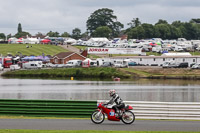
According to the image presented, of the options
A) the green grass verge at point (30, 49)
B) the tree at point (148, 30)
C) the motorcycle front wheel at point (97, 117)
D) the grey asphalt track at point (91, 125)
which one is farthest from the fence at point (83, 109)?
the tree at point (148, 30)

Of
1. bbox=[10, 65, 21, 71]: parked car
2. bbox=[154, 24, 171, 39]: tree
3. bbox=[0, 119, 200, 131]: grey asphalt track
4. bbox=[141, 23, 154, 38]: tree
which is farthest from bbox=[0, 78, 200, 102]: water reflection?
bbox=[154, 24, 171, 39]: tree

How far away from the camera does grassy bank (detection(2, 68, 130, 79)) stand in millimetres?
91750

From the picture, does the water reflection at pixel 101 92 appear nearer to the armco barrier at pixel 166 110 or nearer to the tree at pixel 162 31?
the armco barrier at pixel 166 110

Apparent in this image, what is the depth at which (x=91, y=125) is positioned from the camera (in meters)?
22.8

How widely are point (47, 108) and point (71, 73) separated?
2694 inches

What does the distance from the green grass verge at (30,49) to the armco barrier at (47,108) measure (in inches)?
4030

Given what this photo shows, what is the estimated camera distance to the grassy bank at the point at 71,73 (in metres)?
91.8

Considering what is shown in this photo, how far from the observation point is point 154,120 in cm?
2525

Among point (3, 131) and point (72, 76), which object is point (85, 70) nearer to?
point (72, 76)

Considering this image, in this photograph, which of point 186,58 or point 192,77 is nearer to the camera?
point 192,77

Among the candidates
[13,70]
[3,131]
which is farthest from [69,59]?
[3,131]

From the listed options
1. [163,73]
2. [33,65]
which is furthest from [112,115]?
[33,65]

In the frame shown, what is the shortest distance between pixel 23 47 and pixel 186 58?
56.0 m

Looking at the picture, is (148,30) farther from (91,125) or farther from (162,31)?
(91,125)
